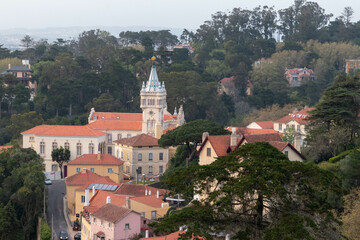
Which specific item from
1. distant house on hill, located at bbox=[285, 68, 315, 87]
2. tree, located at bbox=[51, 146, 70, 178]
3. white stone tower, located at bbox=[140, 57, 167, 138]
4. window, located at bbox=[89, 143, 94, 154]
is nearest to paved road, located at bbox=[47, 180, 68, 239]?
tree, located at bbox=[51, 146, 70, 178]

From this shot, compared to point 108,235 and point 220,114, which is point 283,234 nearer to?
point 108,235

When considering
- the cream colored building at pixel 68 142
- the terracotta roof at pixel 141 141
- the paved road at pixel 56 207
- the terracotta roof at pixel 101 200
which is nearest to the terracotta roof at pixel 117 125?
the cream colored building at pixel 68 142

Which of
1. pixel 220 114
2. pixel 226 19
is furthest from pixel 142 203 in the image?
pixel 226 19

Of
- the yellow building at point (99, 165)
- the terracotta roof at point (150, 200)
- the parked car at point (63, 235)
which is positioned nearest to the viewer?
the terracotta roof at point (150, 200)

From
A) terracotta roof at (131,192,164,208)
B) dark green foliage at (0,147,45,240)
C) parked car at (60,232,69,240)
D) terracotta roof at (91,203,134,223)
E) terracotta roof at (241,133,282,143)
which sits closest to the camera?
terracotta roof at (91,203,134,223)

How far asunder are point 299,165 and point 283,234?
3.15 metres

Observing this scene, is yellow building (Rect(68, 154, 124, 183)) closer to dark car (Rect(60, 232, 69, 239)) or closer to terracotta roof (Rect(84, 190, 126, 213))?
terracotta roof (Rect(84, 190, 126, 213))

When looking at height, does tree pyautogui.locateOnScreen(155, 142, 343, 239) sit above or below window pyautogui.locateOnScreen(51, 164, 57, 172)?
above

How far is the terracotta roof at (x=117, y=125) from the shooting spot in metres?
73.1

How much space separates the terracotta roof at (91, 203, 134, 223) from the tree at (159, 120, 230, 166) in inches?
546

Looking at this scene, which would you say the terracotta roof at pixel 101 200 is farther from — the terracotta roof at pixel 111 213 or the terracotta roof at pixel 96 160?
the terracotta roof at pixel 96 160

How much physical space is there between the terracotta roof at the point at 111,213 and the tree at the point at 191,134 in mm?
13863

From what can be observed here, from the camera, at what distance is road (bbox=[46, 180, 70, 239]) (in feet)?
169

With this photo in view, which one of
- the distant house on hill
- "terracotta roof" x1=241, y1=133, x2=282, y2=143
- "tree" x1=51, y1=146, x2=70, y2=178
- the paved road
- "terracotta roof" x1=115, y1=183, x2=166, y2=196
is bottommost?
the paved road
